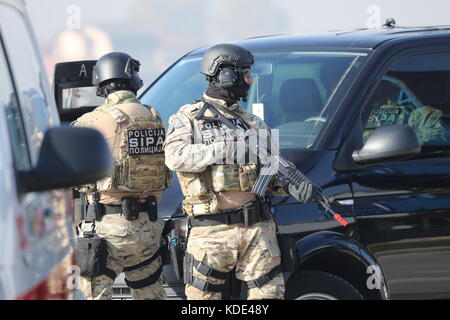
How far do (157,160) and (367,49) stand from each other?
1.28m

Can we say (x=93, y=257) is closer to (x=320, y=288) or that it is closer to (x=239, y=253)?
(x=239, y=253)

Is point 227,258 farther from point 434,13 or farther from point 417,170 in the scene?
point 434,13

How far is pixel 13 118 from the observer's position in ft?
10.3

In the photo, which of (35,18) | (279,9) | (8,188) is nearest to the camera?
(8,188)

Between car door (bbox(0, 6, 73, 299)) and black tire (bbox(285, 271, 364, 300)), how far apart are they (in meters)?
2.15

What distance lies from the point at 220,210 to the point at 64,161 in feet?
8.79

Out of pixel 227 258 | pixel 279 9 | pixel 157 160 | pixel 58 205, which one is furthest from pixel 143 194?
pixel 279 9

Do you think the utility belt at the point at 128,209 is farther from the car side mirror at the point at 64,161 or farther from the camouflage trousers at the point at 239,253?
the car side mirror at the point at 64,161

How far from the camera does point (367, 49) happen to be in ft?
19.9

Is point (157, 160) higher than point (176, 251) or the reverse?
higher

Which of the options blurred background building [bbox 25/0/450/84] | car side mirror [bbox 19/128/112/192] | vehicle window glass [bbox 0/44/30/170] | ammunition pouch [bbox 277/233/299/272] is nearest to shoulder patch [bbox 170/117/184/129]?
ammunition pouch [bbox 277/233/299/272]

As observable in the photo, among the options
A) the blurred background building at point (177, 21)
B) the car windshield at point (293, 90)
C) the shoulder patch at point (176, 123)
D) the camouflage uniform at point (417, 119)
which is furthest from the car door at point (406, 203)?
the blurred background building at point (177, 21)

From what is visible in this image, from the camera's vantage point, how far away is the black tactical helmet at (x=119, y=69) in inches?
244
